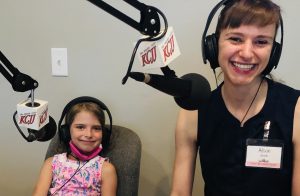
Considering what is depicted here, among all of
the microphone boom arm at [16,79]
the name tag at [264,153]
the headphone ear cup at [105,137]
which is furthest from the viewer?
the headphone ear cup at [105,137]

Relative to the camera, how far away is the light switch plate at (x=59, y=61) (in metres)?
1.63

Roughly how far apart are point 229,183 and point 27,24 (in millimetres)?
1130

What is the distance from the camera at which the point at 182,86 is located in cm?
57

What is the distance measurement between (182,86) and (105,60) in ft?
3.49

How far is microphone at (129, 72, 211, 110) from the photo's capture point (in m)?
0.55

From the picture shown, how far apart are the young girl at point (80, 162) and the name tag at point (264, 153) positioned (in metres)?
0.56

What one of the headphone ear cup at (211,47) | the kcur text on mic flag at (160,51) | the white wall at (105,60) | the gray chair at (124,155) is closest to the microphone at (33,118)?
the kcur text on mic flag at (160,51)

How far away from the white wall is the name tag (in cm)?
42

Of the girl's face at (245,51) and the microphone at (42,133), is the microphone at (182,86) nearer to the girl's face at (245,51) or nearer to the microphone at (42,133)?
the microphone at (42,133)

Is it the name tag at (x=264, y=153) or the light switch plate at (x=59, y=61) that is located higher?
the light switch plate at (x=59, y=61)

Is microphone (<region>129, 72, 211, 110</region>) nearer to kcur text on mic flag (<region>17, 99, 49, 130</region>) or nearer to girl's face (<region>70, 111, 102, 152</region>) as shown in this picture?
kcur text on mic flag (<region>17, 99, 49, 130</region>)

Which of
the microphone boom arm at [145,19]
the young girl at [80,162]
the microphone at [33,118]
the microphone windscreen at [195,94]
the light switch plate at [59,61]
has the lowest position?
the young girl at [80,162]

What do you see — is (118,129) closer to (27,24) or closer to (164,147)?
(164,147)

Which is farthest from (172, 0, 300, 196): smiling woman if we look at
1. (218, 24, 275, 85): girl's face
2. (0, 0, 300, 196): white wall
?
(0, 0, 300, 196): white wall
